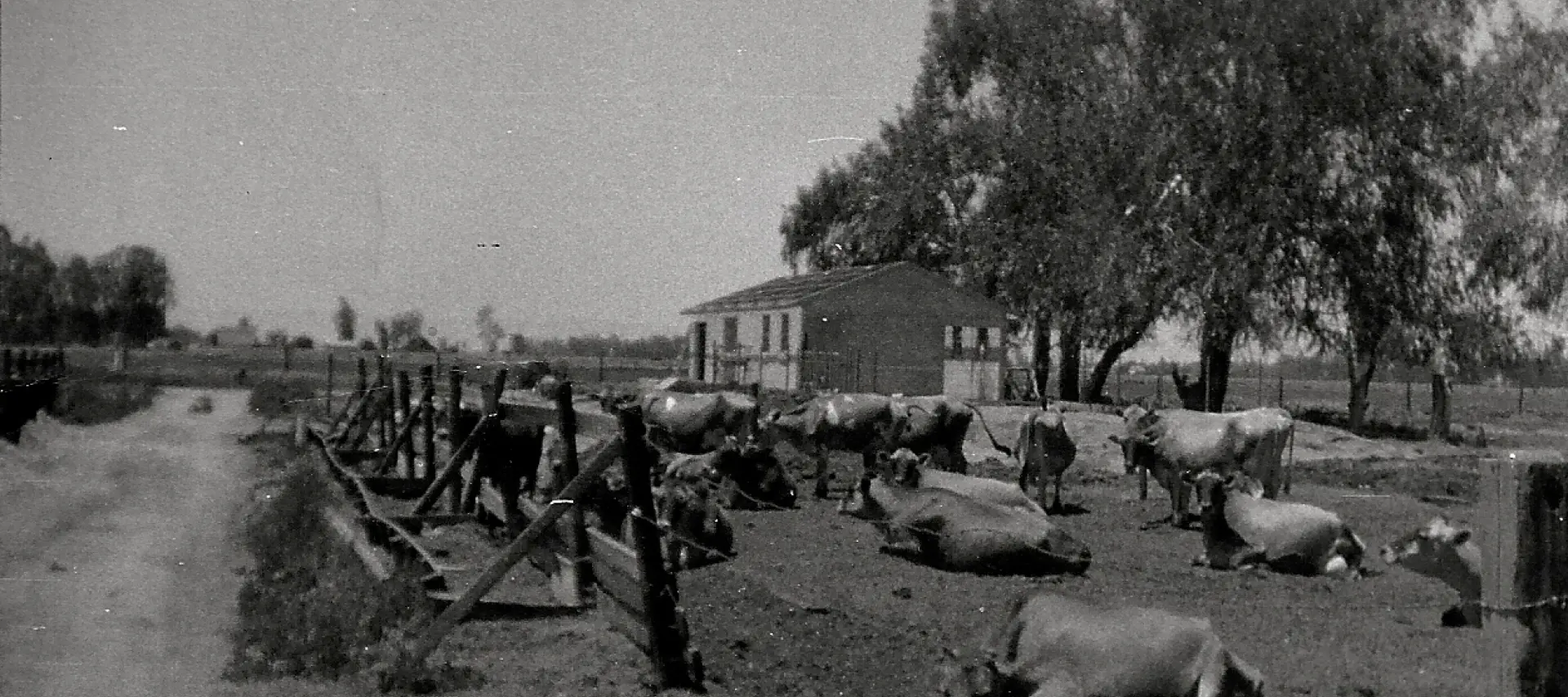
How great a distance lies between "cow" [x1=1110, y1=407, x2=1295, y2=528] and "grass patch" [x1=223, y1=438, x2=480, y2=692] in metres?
9.71

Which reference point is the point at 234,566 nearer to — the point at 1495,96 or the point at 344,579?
the point at 344,579

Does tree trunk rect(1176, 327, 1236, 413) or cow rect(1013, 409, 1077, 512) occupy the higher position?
tree trunk rect(1176, 327, 1236, 413)

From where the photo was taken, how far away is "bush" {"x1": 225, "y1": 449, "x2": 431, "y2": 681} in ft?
28.3

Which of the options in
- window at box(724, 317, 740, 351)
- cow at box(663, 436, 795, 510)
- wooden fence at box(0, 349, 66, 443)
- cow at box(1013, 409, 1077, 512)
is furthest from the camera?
window at box(724, 317, 740, 351)

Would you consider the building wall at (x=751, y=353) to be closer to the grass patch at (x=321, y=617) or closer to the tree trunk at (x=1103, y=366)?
the tree trunk at (x=1103, y=366)

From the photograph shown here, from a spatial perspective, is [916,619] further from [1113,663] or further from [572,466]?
[1113,663]

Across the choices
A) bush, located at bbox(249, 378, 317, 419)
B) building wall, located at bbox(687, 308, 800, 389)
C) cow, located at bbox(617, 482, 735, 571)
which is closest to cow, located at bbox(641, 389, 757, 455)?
cow, located at bbox(617, 482, 735, 571)

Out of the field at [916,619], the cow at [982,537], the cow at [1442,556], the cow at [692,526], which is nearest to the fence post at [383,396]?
the field at [916,619]

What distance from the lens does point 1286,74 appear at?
103ft

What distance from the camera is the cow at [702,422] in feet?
70.2

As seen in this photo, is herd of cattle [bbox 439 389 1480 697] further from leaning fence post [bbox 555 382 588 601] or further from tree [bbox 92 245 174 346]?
tree [bbox 92 245 174 346]

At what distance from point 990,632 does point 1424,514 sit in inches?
445

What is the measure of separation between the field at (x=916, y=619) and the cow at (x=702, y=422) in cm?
418

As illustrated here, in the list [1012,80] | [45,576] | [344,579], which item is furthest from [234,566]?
[1012,80]
